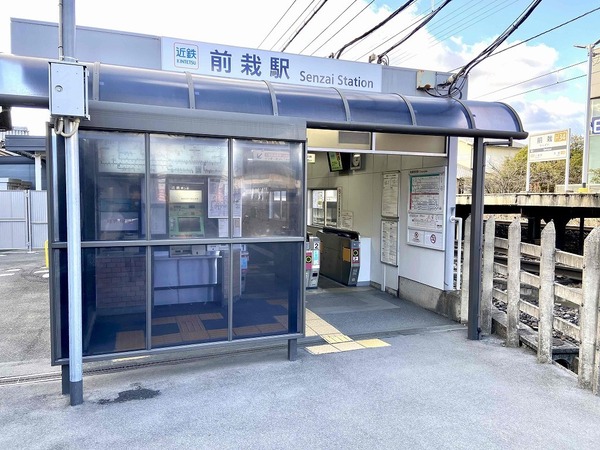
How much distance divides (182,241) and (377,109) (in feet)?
8.63

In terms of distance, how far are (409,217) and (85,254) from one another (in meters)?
5.29

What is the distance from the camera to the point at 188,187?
425 centimetres

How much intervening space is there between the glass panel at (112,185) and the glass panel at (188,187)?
0.14m

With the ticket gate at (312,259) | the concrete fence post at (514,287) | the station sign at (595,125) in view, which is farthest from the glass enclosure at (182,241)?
the station sign at (595,125)

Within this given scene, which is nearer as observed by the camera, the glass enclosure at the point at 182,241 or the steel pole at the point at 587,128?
the glass enclosure at the point at 182,241

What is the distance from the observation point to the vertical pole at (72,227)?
3471 millimetres

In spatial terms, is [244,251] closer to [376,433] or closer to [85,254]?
[85,254]

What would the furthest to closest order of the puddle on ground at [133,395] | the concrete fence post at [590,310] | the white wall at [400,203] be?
the white wall at [400,203] < the concrete fence post at [590,310] < the puddle on ground at [133,395]

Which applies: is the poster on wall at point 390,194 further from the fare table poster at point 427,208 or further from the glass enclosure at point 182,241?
the glass enclosure at point 182,241

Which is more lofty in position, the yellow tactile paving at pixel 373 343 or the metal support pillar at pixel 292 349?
the metal support pillar at pixel 292 349

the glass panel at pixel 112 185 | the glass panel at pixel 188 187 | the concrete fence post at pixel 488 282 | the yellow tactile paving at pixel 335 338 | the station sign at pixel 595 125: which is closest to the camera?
the glass panel at pixel 112 185

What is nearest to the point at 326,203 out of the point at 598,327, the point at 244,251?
the point at 244,251

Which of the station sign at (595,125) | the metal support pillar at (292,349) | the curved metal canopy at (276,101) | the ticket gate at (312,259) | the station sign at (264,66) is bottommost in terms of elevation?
the metal support pillar at (292,349)

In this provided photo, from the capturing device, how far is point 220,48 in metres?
5.64
